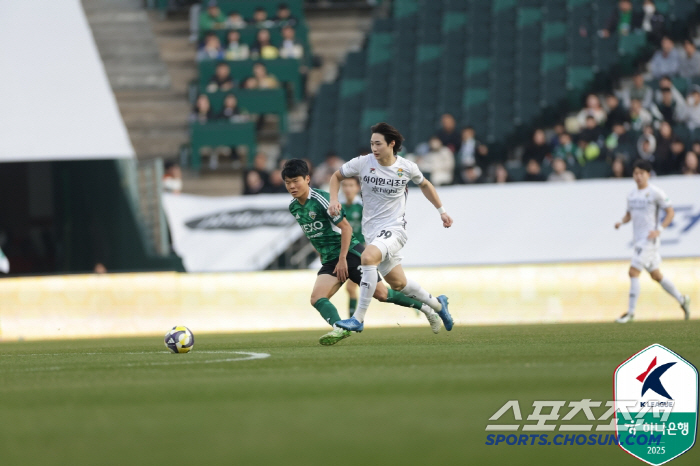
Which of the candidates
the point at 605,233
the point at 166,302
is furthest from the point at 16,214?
the point at 605,233

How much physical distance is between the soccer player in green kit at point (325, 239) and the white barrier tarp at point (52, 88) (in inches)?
407

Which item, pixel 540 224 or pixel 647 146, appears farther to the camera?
pixel 647 146

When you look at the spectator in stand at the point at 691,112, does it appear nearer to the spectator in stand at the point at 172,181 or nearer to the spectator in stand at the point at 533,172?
the spectator in stand at the point at 533,172

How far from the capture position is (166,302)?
16.9 m

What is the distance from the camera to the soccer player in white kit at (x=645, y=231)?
14320mm

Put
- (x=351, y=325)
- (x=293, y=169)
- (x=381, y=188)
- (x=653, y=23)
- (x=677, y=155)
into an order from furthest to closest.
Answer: (x=653, y=23) < (x=677, y=155) < (x=381, y=188) < (x=293, y=169) < (x=351, y=325)

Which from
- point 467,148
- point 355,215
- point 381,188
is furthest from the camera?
point 467,148

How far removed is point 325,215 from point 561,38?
531 inches

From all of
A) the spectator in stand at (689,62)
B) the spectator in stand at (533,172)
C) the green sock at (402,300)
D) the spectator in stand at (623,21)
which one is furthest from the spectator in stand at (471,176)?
the green sock at (402,300)

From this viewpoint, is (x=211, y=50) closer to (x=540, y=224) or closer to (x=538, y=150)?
(x=538, y=150)

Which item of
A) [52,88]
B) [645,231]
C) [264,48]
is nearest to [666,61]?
[645,231]

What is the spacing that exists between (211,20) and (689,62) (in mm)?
10829

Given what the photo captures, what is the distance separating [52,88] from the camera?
2055cm

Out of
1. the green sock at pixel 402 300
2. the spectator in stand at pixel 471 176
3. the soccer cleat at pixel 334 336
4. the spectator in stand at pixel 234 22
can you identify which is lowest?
the green sock at pixel 402 300
